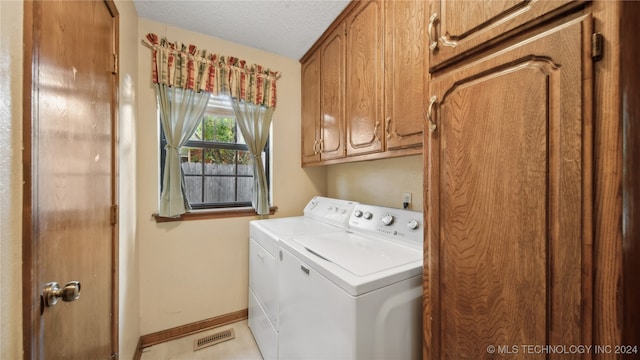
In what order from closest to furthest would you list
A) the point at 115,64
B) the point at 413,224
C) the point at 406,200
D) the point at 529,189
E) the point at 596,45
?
the point at 596,45 → the point at 529,189 → the point at 115,64 → the point at 413,224 → the point at 406,200

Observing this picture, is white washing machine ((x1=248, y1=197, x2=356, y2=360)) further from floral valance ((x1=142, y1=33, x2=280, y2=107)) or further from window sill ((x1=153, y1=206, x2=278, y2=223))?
floral valance ((x1=142, y1=33, x2=280, y2=107))

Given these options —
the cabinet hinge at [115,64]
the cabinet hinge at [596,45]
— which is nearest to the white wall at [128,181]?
the cabinet hinge at [115,64]

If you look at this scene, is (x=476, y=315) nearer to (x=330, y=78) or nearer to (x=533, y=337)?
(x=533, y=337)

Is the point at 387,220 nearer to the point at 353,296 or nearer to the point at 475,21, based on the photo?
the point at 353,296

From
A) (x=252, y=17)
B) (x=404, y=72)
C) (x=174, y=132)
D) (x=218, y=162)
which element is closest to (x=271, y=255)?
(x=218, y=162)

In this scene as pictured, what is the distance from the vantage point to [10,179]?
53cm

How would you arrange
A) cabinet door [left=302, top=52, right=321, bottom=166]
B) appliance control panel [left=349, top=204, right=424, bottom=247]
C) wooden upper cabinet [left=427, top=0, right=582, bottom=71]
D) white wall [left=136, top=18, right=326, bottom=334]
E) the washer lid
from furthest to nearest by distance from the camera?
cabinet door [left=302, top=52, right=321, bottom=166], white wall [left=136, top=18, right=326, bottom=334], appliance control panel [left=349, top=204, right=424, bottom=247], the washer lid, wooden upper cabinet [left=427, top=0, right=582, bottom=71]

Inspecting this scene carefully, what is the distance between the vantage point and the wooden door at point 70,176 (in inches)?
23.2

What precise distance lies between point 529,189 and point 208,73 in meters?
2.18

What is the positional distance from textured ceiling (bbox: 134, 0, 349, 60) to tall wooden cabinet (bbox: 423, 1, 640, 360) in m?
1.14

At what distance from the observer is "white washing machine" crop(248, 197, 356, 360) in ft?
4.86

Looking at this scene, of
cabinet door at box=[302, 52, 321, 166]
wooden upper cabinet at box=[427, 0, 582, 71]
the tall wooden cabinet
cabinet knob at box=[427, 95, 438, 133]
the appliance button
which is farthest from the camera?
cabinet door at box=[302, 52, 321, 166]

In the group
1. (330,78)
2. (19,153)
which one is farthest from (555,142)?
(330,78)

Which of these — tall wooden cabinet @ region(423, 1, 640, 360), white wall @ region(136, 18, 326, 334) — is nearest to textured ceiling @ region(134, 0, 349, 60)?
white wall @ region(136, 18, 326, 334)
